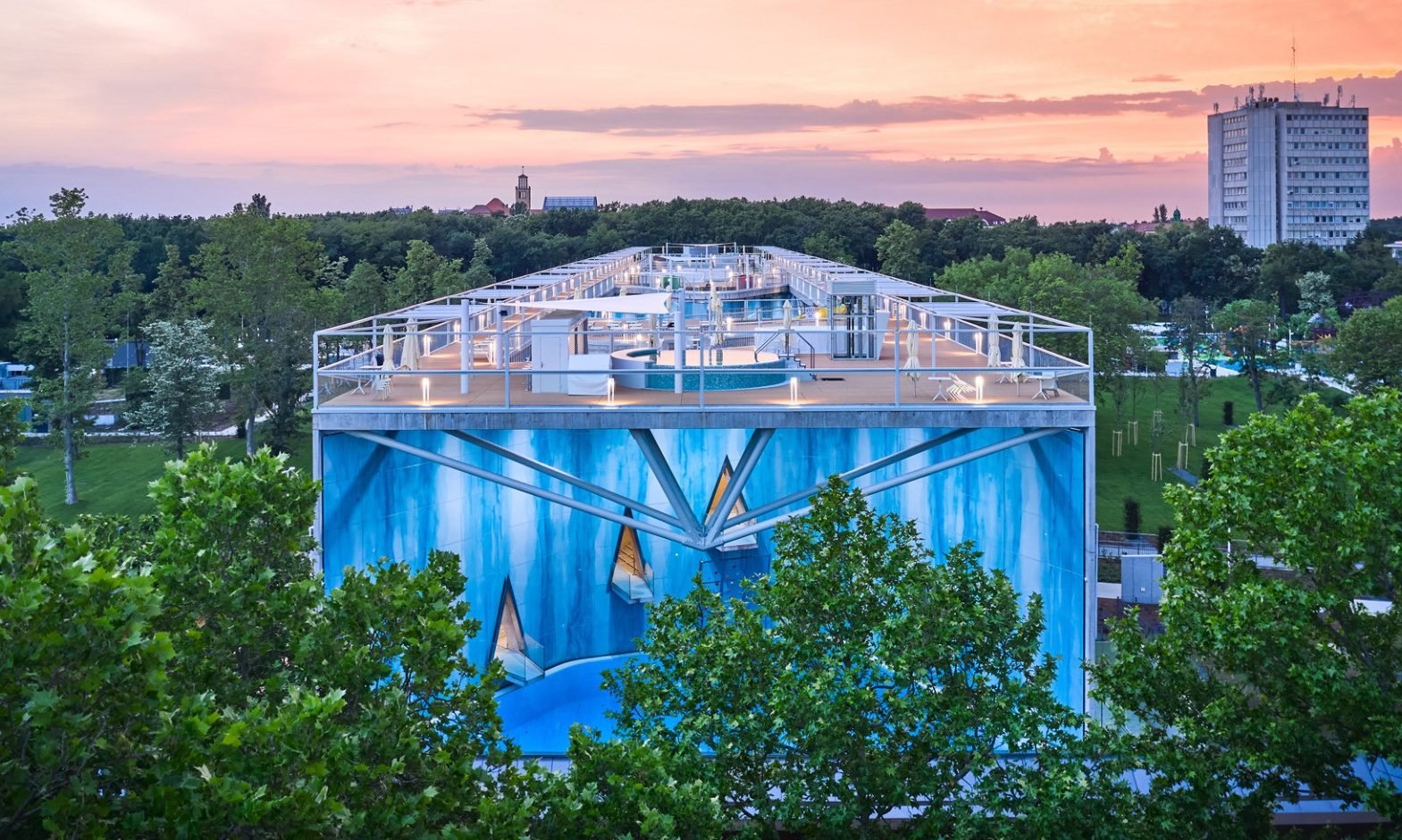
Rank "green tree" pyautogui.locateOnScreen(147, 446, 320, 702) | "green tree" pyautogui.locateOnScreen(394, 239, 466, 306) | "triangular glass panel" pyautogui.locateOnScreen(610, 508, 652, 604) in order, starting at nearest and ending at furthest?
"green tree" pyautogui.locateOnScreen(147, 446, 320, 702), "triangular glass panel" pyautogui.locateOnScreen(610, 508, 652, 604), "green tree" pyautogui.locateOnScreen(394, 239, 466, 306)

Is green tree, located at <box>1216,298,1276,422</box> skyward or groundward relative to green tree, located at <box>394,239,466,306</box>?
groundward

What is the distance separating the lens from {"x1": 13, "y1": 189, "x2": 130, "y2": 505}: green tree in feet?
185

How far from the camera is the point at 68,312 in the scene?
5788cm

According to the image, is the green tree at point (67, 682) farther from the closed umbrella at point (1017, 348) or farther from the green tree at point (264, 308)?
the green tree at point (264, 308)

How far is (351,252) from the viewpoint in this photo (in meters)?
111

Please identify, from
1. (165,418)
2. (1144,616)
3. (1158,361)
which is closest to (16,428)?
(1144,616)

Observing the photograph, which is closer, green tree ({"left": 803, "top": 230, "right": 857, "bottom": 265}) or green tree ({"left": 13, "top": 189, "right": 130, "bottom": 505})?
green tree ({"left": 13, "top": 189, "right": 130, "bottom": 505})

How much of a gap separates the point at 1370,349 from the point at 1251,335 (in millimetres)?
12907

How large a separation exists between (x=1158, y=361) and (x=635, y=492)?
136 ft

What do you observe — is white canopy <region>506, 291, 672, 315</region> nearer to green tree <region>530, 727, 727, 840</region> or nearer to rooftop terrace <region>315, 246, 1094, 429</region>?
rooftop terrace <region>315, 246, 1094, 429</region>

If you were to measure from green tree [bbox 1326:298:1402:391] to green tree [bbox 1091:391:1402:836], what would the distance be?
3956 cm

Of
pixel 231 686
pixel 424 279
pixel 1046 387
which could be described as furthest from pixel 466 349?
pixel 424 279

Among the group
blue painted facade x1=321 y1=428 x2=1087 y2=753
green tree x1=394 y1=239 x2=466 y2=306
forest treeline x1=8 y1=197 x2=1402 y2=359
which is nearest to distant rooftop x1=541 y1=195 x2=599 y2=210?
forest treeline x1=8 y1=197 x2=1402 y2=359

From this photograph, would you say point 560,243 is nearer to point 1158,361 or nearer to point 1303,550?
point 1158,361
